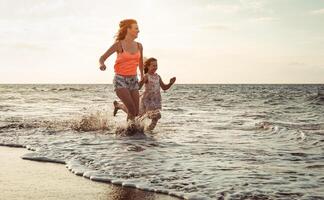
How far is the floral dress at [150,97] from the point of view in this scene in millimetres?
9336

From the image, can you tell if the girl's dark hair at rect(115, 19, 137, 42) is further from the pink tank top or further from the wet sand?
the wet sand

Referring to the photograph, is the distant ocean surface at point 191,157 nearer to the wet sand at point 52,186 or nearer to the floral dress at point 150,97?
the wet sand at point 52,186

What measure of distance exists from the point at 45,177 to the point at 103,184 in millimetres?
679

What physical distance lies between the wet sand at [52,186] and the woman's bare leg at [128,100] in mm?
2952

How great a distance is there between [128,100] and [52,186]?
4051mm

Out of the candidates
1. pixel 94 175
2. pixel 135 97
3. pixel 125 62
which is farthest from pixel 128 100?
pixel 94 175

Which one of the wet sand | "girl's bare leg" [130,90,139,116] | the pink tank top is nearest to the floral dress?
"girl's bare leg" [130,90,139,116]

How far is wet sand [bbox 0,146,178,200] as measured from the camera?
4012 mm

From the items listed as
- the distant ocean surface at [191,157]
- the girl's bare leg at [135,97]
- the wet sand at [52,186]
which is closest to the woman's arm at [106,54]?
the girl's bare leg at [135,97]

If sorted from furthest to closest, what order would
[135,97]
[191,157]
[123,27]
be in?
[135,97] < [123,27] < [191,157]

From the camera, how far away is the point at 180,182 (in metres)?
4.53

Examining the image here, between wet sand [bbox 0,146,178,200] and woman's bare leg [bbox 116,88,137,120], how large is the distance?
2.95 meters

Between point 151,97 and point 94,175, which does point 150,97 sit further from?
point 94,175

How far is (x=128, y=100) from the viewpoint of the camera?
8.27 m
